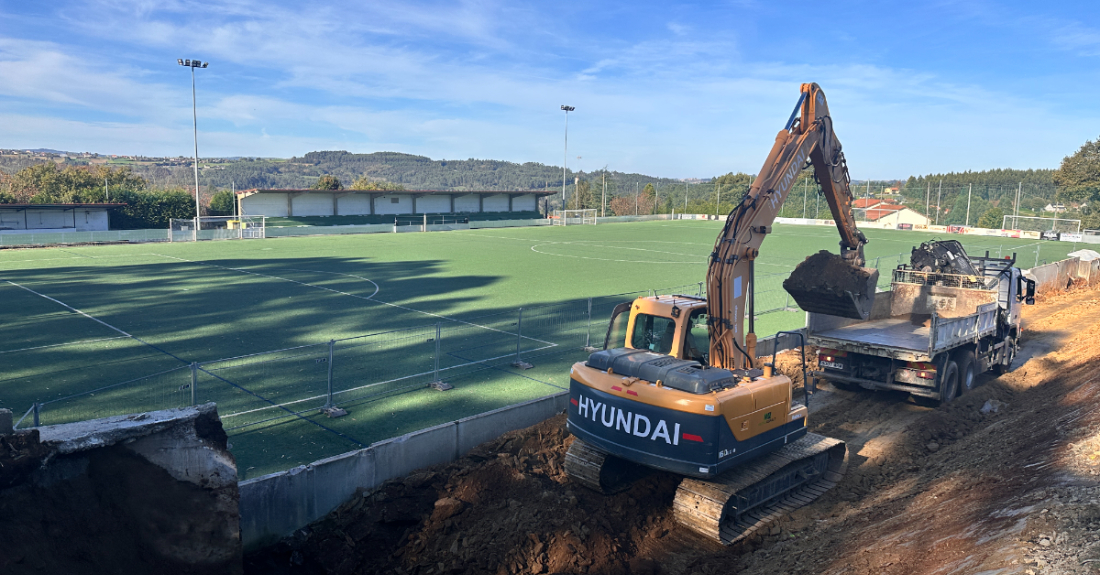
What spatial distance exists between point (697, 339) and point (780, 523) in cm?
264

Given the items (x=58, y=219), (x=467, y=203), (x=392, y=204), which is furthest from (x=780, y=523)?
(x=467, y=203)

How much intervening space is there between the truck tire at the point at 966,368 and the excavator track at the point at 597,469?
8184 millimetres

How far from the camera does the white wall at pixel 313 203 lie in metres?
67.6

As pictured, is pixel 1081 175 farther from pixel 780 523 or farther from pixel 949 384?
pixel 780 523

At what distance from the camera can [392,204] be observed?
74625mm

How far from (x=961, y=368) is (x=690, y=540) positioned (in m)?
8.53

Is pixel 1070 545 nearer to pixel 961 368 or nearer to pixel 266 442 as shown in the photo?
pixel 961 368

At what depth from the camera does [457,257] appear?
39906 mm

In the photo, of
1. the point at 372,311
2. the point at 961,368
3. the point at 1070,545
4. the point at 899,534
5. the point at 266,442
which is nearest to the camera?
the point at 1070,545

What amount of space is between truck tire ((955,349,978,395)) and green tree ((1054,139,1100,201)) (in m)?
75.5

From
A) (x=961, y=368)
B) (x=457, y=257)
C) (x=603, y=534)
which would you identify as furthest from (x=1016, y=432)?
(x=457, y=257)

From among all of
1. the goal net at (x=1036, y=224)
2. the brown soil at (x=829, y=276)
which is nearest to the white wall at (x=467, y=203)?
the goal net at (x=1036, y=224)

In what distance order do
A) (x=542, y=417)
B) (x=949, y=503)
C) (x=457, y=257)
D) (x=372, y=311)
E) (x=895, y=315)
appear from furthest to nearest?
1. (x=457, y=257)
2. (x=372, y=311)
3. (x=895, y=315)
4. (x=542, y=417)
5. (x=949, y=503)

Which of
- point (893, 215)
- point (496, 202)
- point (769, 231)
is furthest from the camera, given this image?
point (893, 215)
